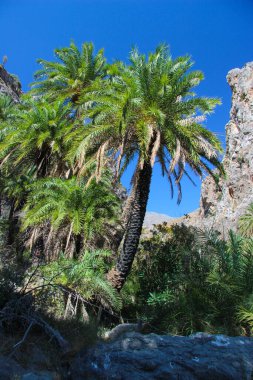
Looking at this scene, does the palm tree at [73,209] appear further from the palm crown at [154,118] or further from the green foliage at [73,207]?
the palm crown at [154,118]

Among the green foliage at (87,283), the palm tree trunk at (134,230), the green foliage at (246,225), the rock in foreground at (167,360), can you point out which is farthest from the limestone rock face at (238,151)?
the rock in foreground at (167,360)

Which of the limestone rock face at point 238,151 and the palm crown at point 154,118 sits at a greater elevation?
the limestone rock face at point 238,151

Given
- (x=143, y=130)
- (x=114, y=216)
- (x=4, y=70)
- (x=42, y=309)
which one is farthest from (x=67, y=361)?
(x=4, y=70)

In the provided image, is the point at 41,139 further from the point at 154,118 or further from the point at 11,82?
the point at 11,82

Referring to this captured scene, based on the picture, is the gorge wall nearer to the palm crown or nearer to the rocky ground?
the palm crown

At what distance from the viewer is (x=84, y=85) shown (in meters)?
20.0

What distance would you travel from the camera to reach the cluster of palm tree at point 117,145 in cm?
1145

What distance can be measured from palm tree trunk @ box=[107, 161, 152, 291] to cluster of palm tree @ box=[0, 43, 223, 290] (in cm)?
3

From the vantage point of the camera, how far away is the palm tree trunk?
11414 millimetres

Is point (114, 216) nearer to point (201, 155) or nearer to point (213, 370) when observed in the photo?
point (201, 155)

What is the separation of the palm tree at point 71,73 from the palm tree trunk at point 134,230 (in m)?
9.66

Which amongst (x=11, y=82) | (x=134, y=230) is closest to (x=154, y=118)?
(x=134, y=230)

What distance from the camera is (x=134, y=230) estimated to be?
11453mm

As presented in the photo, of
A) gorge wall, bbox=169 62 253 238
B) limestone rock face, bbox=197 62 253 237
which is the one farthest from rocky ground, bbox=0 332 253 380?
limestone rock face, bbox=197 62 253 237
